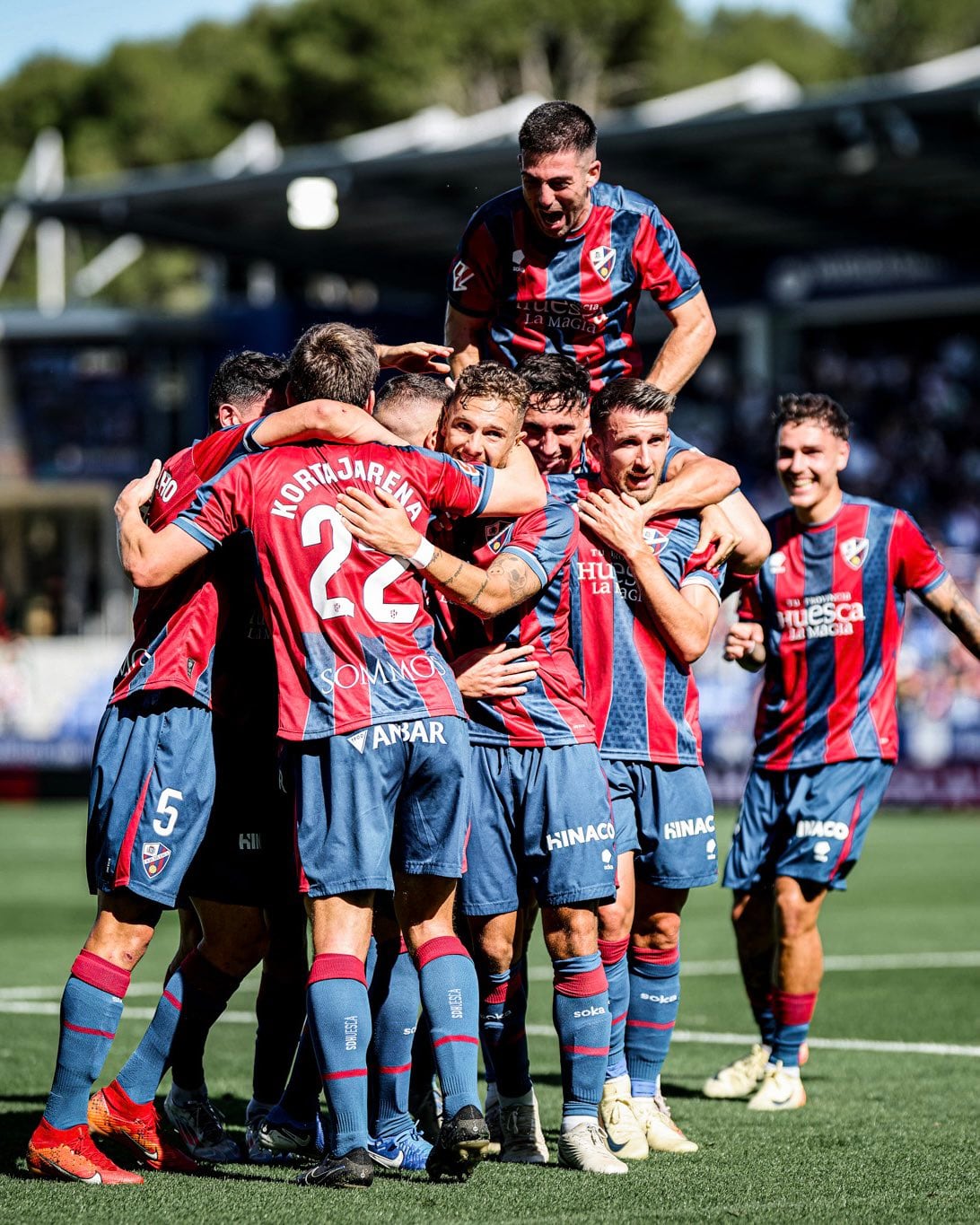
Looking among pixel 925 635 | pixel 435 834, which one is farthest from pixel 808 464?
pixel 925 635

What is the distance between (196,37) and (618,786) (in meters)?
55.4

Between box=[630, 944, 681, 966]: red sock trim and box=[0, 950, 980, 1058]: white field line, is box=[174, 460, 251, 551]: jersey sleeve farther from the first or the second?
Answer: box=[0, 950, 980, 1058]: white field line

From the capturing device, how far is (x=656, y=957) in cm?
601

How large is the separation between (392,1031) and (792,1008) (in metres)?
1.94

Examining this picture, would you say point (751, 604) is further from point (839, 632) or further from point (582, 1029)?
point (582, 1029)

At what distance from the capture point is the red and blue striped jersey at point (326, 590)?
15.9 ft

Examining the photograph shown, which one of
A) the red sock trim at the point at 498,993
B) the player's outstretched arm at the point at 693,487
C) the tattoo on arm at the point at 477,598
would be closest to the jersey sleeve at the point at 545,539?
the tattoo on arm at the point at 477,598

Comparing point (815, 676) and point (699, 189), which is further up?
point (699, 189)

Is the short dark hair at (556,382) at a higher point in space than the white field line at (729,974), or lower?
higher

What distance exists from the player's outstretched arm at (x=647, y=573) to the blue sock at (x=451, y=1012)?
134 cm

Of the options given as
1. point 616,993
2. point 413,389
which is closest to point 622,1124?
point 616,993

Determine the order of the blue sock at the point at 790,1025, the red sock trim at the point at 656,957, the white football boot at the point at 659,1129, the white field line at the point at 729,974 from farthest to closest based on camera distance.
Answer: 1. the white field line at the point at 729,974
2. the blue sock at the point at 790,1025
3. the red sock trim at the point at 656,957
4. the white football boot at the point at 659,1129

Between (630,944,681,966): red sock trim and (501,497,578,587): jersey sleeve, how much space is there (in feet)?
4.82

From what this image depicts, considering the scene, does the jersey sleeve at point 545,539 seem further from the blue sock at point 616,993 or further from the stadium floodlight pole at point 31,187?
the stadium floodlight pole at point 31,187
